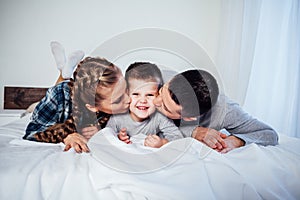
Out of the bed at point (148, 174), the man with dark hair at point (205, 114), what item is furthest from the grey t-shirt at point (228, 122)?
the bed at point (148, 174)

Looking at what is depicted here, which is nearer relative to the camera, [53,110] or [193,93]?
[193,93]

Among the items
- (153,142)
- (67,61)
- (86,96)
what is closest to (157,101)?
(153,142)

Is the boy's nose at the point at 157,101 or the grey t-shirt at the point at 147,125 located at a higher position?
the boy's nose at the point at 157,101

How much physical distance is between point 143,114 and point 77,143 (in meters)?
0.28

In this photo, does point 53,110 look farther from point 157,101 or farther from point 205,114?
point 205,114

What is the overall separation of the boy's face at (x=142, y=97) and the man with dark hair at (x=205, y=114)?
28 millimetres

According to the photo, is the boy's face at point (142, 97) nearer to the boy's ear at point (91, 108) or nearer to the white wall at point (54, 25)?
the boy's ear at point (91, 108)

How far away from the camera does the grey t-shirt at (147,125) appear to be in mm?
1187

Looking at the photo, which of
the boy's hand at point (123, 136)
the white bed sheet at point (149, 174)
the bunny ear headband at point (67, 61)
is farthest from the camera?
the bunny ear headband at point (67, 61)

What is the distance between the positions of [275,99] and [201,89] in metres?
1.08

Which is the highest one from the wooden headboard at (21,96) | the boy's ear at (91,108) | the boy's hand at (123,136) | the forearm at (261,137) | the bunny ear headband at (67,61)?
the bunny ear headband at (67,61)

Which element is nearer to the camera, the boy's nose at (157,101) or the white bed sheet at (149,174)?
the white bed sheet at (149,174)

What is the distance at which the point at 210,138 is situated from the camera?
1102 millimetres

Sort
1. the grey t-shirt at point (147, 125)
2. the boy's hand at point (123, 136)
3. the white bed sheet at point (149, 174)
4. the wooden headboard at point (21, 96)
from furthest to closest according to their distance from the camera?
the wooden headboard at point (21, 96)
the grey t-shirt at point (147, 125)
the boy's hand at point (123, 136)
the white bed sheet at point (149, 174)
